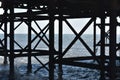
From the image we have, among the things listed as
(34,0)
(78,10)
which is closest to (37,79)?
(34,0)

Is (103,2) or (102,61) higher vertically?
(103,2)

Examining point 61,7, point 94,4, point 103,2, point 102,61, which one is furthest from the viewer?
point 61,7

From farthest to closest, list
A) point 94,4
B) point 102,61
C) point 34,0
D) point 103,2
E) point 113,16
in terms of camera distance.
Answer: point 34,0 < point 102,61 < point 94,4 < point 103,2 < point 113,16

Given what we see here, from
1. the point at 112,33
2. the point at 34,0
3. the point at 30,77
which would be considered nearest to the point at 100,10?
the point at 112,33

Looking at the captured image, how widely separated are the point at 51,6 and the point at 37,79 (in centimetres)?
663

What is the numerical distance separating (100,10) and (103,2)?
901 millimetres

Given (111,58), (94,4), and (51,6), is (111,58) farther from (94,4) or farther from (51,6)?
(51,6)

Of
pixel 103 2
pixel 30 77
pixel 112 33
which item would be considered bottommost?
pixel 30 77

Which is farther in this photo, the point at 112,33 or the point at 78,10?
the point at 78,10

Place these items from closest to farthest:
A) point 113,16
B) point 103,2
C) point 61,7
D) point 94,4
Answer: point 113,16 < point 103,2 < point 94,4 < point 61,7

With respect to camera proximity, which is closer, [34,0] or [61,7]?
[61,7]

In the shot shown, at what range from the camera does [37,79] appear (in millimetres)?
17734

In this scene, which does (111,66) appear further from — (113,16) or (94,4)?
(94,4)

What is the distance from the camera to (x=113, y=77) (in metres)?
9.12
